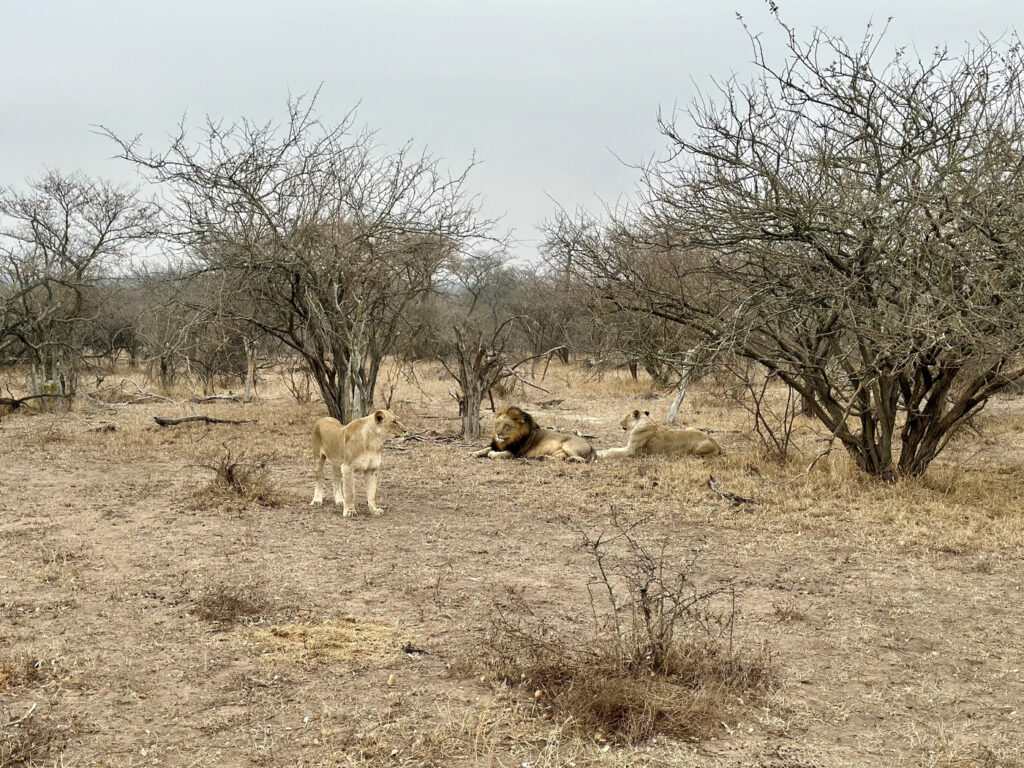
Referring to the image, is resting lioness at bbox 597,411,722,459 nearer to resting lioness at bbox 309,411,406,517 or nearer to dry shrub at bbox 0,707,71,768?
resting lioness at bbox 309,411,406,517

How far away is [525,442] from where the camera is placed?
1362 cm

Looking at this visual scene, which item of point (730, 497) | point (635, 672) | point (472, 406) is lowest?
point (635, 672)

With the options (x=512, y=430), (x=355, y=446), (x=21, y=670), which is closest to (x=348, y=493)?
(x=355, y=446)

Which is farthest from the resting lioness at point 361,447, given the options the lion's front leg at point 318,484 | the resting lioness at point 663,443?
the resting lioness at point 663,443

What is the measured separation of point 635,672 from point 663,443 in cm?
889

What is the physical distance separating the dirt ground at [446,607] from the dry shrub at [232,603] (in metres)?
0.02

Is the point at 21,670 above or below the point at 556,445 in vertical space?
below

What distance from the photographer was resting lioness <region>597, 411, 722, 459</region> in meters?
13.4

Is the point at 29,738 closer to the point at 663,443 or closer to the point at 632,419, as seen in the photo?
the point at 663,443

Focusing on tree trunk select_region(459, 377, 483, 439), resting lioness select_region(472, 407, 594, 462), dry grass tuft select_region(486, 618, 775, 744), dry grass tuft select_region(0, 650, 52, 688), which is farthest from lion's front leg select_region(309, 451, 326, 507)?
tree trunk select_region(459, 377, 483, 439)

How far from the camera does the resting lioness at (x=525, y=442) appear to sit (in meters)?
13.3

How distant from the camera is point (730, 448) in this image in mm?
14859

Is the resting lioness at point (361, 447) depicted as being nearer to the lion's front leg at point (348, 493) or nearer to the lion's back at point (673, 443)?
the lion's front leg at point (348, 493)

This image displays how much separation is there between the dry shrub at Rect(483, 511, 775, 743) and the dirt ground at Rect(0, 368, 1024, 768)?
0.37 ft
